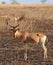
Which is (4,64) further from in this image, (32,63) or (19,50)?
(19,50)

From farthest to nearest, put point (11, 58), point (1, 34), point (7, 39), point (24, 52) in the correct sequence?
point (1, 34)
point (7, 39)
point (24, 52)
point (11, 58)

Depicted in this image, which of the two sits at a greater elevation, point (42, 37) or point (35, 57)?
point (42, 37)

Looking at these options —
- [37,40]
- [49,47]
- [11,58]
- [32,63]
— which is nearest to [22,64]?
[32,63]

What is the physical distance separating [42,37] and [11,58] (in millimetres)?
1429

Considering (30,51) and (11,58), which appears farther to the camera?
(30,51)

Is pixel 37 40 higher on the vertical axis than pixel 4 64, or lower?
higher

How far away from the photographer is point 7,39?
46.3 feet

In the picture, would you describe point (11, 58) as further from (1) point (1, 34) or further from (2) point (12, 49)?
(1) point (1, 34)

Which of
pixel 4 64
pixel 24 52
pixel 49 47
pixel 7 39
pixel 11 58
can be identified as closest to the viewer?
pixel 4 64

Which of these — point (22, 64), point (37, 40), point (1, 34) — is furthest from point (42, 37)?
point (1, 34)

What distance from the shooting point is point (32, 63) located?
952 centimetres

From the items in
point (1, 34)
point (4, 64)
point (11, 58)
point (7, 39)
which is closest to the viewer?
point (4, 64)

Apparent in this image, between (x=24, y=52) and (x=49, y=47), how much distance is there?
150 cm

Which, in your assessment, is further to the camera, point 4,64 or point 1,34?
point 1,34
